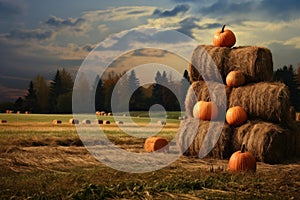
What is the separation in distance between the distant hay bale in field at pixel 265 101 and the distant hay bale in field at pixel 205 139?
29.2 inches

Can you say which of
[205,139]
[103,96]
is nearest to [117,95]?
[103,96]

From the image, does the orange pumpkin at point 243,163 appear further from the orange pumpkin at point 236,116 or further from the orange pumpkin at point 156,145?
the orange pumpkin at point 156,145

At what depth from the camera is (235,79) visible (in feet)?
33.0

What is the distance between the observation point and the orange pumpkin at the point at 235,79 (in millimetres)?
10064

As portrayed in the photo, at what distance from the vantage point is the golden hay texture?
10086 millimetres

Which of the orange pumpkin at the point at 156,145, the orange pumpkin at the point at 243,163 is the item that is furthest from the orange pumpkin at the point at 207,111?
the orange pumpkin at the point at 243,163

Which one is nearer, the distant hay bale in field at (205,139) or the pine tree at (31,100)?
the distant hay bale in field at (205,139)

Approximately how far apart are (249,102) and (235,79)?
729 millimetres

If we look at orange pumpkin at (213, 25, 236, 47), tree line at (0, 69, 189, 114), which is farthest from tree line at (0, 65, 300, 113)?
orange pumpkin at (213, 25, 236, 47)

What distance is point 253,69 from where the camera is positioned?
396 inches

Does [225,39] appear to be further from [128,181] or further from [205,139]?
[128,181]

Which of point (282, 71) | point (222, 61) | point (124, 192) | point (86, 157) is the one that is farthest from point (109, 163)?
point (282, 71)

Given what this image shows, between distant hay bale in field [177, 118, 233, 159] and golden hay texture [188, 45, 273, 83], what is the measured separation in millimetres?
1440

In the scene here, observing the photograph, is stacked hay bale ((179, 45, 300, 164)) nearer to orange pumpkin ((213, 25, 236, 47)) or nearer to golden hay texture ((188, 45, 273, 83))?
golden hay texture ((188, 45, 273, 83))
